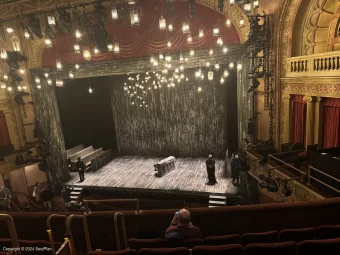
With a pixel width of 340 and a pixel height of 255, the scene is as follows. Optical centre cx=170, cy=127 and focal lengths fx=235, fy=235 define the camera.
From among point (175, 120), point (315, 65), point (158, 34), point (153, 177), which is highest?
point (158, 34)

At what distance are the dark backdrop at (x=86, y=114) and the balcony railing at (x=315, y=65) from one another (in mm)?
13620

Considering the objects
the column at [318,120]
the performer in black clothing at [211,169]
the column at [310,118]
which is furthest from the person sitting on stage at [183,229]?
the performer in black clothing at [211,169]

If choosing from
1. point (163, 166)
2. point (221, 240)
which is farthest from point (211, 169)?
point (221, 240)

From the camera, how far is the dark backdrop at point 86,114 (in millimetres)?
18359

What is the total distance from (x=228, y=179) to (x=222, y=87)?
21.3ft

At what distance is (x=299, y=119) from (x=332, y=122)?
145 centimetres

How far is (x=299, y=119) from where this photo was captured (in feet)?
31.0

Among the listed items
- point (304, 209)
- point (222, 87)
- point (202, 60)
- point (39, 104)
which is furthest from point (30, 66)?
point (304, 209)

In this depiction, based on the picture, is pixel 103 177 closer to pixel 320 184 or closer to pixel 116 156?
pixel 116 156

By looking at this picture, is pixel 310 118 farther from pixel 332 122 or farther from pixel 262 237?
pixel 262 237

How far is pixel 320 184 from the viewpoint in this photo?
6.78m

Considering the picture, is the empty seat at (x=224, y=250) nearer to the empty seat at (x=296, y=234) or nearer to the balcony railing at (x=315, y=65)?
the empty seat at (x=296, y=234)

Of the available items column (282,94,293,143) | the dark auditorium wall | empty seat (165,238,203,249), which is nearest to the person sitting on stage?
empty seat (165,238,203,249)

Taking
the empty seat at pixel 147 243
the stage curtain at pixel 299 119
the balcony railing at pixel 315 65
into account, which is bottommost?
the empty seat at pixel 147 243
